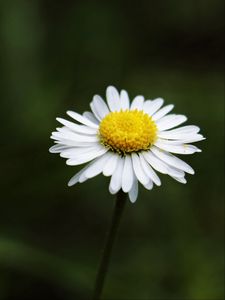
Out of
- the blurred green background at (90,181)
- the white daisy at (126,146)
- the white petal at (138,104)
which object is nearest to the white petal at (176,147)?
the white daisy at (126,146)

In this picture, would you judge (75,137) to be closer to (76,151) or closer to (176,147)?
(76,151)

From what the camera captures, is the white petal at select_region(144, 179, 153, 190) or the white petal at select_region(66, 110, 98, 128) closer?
the white petal at select_region(144, 179, 153, 190)

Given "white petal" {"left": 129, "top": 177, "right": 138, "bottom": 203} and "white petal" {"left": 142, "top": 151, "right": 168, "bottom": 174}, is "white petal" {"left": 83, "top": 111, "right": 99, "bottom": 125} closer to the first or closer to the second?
"white petal" {"left": 142, "top": 151, "right": 168, "bottom": 174}

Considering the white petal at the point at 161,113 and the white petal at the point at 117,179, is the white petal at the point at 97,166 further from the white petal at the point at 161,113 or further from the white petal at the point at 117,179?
the white petal at the point at 161,113

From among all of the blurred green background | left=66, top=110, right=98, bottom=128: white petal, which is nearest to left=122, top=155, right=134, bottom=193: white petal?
left=66, top=110, right=98, bottom=128: white petal

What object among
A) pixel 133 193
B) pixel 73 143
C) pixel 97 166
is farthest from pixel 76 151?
pixel 133 193

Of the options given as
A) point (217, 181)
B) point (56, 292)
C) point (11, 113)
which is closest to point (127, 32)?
point (11, 113)
